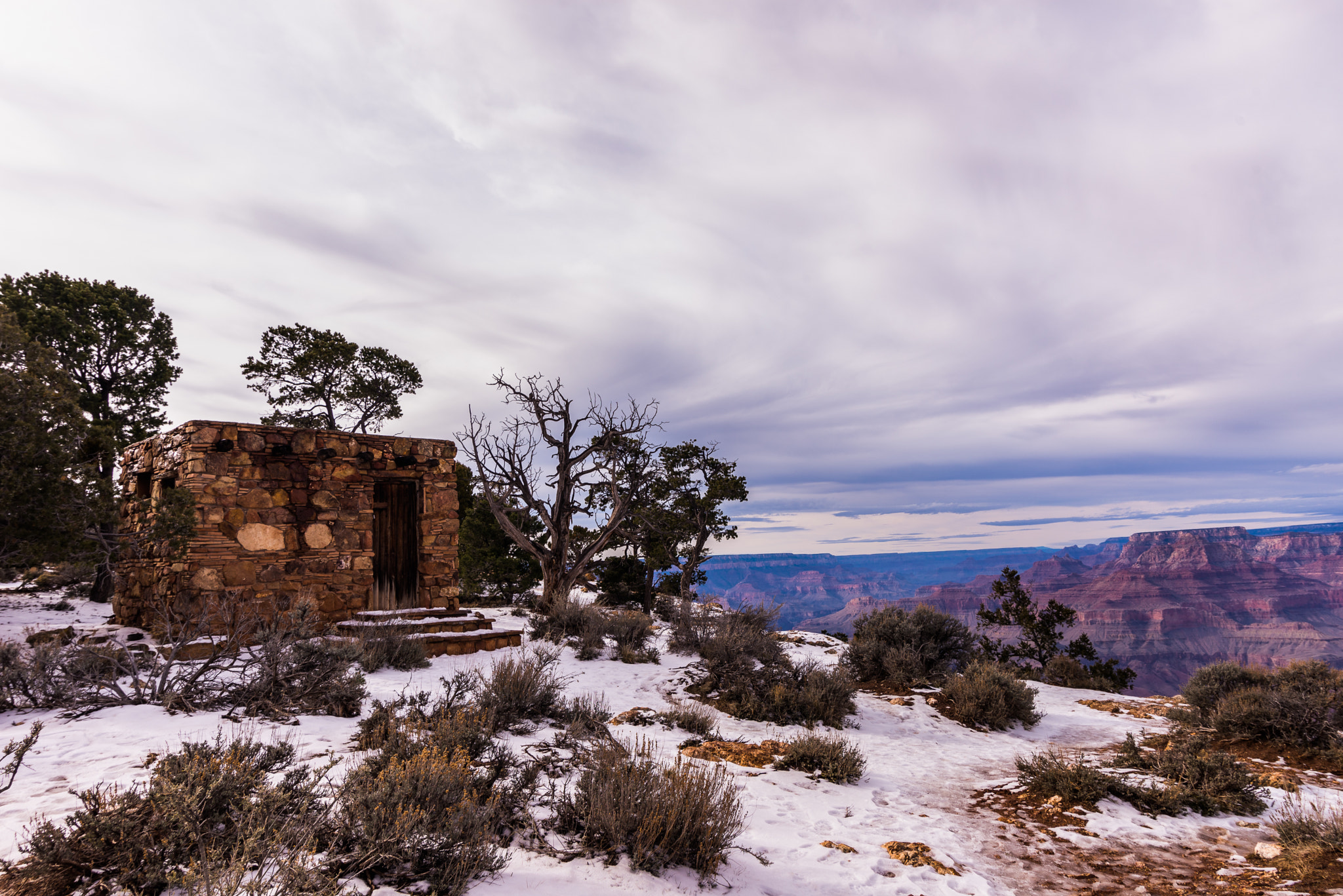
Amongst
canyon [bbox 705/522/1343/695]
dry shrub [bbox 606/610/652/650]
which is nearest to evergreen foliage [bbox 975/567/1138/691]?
dry shrub [bbox 606/610/652/650]

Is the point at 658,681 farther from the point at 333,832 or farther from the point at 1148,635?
the point at 1148,635

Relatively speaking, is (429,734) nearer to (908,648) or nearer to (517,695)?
(517,695)

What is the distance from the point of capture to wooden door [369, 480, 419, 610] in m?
11.0

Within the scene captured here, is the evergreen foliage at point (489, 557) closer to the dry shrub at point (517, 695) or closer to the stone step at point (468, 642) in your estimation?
the stone step at point (468, 642)

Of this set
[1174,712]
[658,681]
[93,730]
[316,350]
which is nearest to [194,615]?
[93,730]

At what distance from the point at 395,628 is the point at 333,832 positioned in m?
6.42

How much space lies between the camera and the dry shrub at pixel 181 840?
7.97 feet

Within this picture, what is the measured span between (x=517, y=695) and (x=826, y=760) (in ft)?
10.3

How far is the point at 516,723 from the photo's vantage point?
579 centimetres

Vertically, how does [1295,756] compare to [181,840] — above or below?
below

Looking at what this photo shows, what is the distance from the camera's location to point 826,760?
18.9 feet

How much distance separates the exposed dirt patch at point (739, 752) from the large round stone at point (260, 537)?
7725 millimetres

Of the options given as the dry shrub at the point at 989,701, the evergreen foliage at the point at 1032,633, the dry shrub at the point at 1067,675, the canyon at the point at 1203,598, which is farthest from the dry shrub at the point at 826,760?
the canyon at the point at 1203,598

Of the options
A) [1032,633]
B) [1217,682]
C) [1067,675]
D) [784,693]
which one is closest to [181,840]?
[784,693]
